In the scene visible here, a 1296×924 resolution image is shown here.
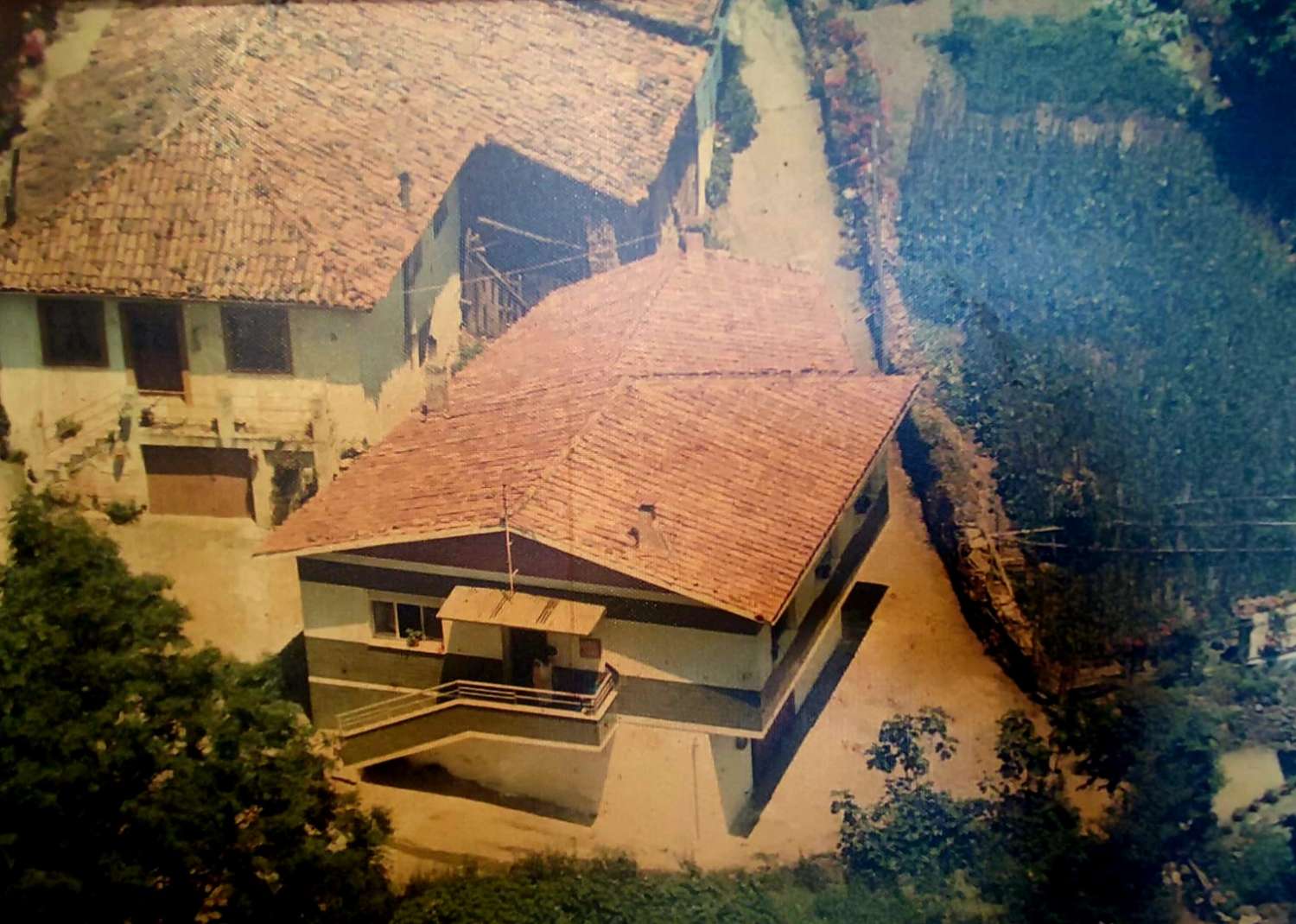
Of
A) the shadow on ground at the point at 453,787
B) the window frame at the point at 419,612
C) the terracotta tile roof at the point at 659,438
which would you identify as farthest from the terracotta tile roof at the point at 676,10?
the shadow on ground at the point at 453,787

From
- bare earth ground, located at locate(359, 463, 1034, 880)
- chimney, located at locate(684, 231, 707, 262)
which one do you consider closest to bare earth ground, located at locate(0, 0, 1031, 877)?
bare earth ground, located at locate(359, 463, 1034, 880)

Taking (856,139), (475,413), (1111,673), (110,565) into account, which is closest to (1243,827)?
(1111,673)

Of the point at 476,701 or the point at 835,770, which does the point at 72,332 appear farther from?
the point at 835,770

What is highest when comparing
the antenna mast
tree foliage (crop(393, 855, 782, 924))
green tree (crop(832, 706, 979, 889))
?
the antenna mast

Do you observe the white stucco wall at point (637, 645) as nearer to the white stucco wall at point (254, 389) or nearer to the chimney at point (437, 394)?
the white stucco wall at point (254, 389)

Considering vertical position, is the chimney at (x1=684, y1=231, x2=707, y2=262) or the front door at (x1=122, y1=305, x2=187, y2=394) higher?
the chimney at (x1=684, y1=231, x2=707, y2=262)

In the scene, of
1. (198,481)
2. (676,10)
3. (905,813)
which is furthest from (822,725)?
(676,10)

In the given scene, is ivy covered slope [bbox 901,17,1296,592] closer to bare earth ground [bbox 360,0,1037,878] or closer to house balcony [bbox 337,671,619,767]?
bare earth ground [bbox 360,0,1037,878]
